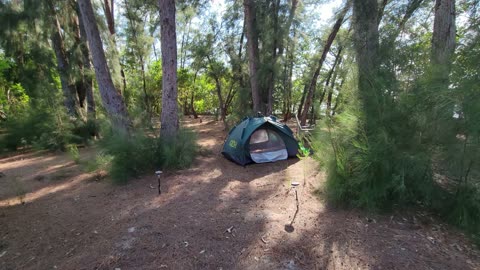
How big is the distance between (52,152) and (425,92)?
9.13 metres

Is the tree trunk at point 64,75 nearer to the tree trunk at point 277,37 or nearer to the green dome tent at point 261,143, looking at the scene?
the green dome tent at point 261,143

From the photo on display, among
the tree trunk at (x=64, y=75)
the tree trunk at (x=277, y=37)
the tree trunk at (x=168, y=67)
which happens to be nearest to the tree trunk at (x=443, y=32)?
the tree trunk at (x=168, y=67)

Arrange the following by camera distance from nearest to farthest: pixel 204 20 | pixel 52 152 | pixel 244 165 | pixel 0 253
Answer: pixel 0 253 < pixel 244 165 < pixel 52 152 < pixel 204 20

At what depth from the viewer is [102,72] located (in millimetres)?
5406

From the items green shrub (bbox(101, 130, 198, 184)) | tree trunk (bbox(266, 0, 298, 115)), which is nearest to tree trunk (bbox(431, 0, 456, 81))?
green shrub (bbox(101, 130, 198, 184))

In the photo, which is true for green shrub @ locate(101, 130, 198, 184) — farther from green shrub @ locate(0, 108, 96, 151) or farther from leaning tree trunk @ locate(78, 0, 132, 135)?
green shrub @ locate(0, 108, 96, 151)

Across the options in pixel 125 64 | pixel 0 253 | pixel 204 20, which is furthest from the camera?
pixel 125 64

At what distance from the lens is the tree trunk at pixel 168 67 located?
508 cm

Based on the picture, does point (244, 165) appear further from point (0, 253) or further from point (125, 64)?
point (125, 64)

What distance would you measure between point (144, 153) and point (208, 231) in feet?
8.56

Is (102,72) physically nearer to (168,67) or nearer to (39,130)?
(168,67)

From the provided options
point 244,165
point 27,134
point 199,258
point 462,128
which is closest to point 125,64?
point 27,134

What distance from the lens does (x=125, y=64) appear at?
13094 millimetres

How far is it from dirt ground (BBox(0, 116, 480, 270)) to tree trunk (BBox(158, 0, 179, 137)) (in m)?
1.52
